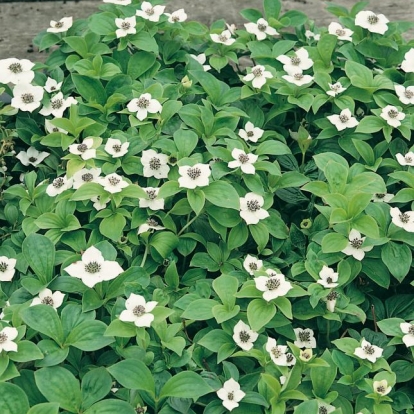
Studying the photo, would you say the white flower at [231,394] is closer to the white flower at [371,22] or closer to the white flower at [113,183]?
the white flower at [113,183]

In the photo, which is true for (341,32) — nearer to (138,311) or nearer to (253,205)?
(253,205)

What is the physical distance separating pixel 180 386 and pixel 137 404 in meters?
0.12

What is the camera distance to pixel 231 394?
1.97m

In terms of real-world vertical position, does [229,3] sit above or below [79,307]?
below

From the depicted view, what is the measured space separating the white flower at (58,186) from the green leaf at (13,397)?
30.0 inches

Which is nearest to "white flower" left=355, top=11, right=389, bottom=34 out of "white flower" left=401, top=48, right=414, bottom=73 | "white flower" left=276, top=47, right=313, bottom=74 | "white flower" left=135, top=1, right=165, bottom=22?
"white flower" left=401, top=48, right=414, bottom=73

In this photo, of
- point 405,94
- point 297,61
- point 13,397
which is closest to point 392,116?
point 405,94

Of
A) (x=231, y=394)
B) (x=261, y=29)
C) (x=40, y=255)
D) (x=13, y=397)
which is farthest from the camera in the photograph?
(x=261, y=29)

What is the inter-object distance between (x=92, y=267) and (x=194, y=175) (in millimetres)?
443

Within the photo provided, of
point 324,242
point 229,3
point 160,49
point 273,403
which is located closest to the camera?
point 273,403

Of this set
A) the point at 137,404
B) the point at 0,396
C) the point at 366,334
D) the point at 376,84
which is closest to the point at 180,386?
the point at 137,404

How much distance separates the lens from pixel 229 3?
4.15 metres

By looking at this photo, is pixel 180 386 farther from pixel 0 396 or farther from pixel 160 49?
pixel 160 49

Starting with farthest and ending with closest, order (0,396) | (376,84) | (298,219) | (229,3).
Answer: (229,3) → (376,84) → (298,219) → (0,396)
